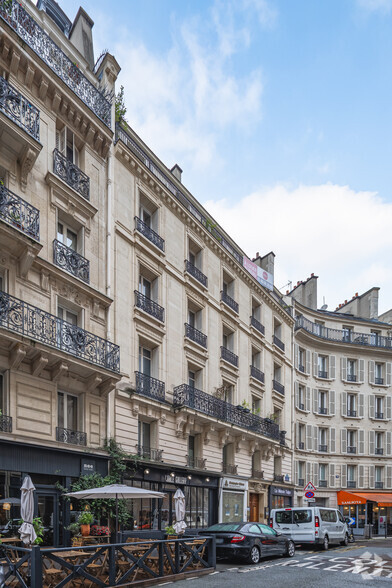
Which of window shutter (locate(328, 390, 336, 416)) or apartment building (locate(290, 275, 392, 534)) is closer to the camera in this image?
apartment building (locate(290, 275, 392, 534))

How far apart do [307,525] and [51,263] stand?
13.2 m

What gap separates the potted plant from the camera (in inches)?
589

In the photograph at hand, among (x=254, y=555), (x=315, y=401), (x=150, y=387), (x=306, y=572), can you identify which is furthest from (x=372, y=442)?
(x=306, y=572)

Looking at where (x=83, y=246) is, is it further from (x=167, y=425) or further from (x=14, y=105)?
(x=167, y=425)

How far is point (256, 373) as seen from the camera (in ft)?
98.9

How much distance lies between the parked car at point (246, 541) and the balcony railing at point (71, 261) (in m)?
8.34

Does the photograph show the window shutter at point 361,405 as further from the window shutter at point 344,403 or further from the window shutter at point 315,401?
the window shutter at point 315,401

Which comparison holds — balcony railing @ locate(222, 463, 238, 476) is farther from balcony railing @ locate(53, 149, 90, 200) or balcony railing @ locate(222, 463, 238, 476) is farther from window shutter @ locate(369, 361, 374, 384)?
window shutter @ locate(369, 361, 374, 384)

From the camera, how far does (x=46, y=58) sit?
16.8 meters

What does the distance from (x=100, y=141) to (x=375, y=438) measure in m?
31.7

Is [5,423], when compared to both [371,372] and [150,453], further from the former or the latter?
[371,372]

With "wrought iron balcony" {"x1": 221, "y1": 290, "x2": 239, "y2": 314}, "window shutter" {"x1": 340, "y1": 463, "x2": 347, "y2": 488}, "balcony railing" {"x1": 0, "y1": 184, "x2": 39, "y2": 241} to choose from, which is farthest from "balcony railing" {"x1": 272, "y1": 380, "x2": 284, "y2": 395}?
"balcony railing" {"x1": 0, "y1": 184, "x2": 39, "y2": 241}

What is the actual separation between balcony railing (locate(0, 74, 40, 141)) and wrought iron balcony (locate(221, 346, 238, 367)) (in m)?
14.0

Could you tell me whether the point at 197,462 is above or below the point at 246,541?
above
